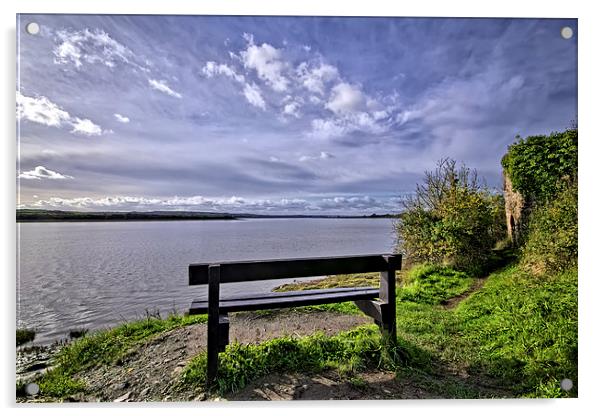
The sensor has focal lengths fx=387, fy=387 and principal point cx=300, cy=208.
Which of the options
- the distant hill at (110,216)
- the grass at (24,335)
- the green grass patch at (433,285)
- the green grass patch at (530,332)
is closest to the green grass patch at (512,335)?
the green grass patch at (530,332)

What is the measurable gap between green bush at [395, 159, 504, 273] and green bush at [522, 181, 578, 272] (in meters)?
1.24

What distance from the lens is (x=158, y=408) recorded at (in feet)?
10.7

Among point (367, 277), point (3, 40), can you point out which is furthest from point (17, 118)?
point (367, 277)

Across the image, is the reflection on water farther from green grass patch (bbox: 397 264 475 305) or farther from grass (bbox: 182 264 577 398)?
grass (bbox: 182 264 577 398)

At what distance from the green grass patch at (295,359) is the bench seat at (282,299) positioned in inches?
15.9

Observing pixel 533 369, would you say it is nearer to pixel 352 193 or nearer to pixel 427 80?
pixel 352 193

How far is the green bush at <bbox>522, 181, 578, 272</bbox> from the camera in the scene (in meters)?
5.01

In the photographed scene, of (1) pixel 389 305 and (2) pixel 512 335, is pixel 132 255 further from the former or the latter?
(2) pixel 512 335

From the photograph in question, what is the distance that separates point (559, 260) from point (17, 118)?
6432 mm

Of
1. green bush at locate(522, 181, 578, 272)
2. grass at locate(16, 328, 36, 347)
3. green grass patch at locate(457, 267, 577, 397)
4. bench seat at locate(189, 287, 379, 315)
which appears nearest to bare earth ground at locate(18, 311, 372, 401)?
grass at locate(16, 328, 36, 347)

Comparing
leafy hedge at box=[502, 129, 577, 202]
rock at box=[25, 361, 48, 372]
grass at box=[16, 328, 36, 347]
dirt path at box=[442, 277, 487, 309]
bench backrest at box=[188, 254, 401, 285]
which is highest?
leafy hedge at box=[502, 129, 577, 202]

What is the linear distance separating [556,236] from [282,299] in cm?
424

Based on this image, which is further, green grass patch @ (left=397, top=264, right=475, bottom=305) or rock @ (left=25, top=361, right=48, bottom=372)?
green grass patch @ (left=397, top=264, right=475, bottom=305)

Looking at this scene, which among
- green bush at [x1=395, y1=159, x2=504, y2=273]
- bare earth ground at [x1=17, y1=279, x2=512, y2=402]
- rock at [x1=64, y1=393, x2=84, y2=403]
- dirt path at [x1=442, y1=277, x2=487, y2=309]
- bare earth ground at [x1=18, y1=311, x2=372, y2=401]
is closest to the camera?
bare earth ground at [x1=17, y1=279, x2=512, y2=402]
